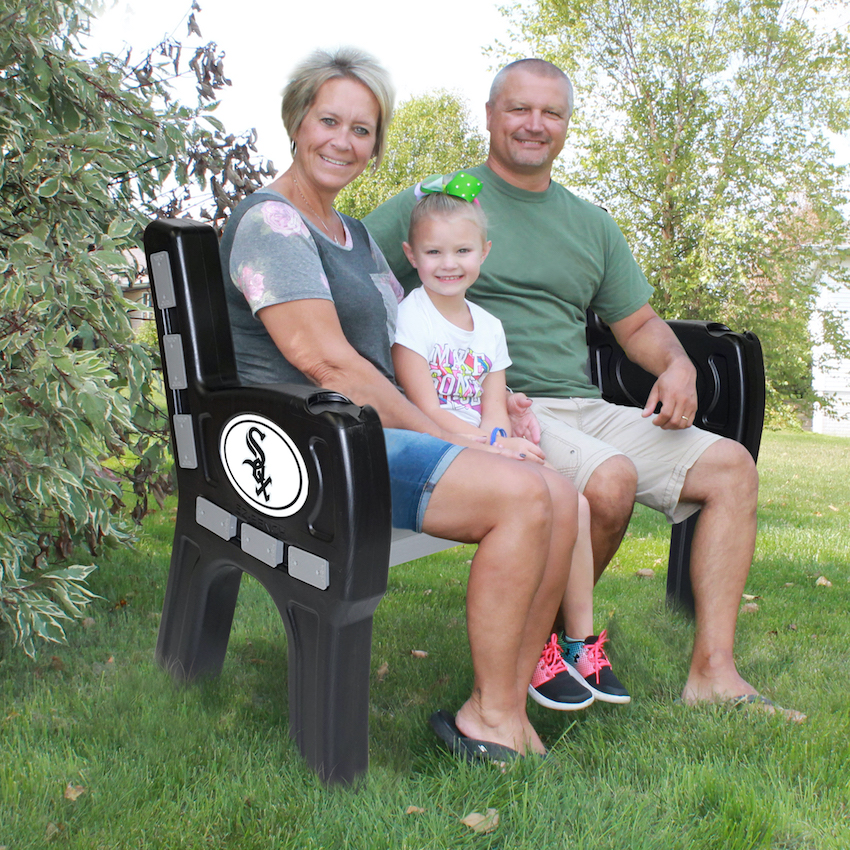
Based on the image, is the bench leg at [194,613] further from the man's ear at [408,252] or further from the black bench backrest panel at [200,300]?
the man's ear at [408,252]

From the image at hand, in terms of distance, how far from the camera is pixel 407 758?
2064 mm

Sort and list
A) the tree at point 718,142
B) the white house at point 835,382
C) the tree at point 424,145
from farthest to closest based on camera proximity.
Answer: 1. the tree at point 424,145
2. the white house at point 835,382
3. the tree at point 718,142

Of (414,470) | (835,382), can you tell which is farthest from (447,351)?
(835,382)

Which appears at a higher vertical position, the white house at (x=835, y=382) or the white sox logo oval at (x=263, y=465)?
the white sox logo oval at (x=263, y=465)

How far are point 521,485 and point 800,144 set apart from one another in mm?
21676

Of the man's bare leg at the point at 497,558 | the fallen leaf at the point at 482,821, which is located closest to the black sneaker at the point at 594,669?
the man's bare leg at the point at 497,558

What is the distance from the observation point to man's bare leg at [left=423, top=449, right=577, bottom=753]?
1.91 meters

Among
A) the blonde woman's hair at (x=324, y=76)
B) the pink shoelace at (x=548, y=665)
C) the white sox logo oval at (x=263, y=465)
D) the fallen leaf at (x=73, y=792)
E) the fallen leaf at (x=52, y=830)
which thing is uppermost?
the blonde woman's hair at (x=324, y=76)

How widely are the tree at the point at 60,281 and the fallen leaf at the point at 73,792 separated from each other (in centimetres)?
60

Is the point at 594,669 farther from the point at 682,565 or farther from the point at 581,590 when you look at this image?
the point at 682,565

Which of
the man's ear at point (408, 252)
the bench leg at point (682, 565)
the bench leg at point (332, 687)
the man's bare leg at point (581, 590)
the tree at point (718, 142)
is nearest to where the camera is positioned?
the bench leg at point (332, 687)

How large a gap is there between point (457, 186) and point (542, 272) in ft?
1.71

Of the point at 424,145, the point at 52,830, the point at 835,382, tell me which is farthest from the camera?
the point at 424,145

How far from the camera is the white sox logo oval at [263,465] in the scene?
1.83 meters
